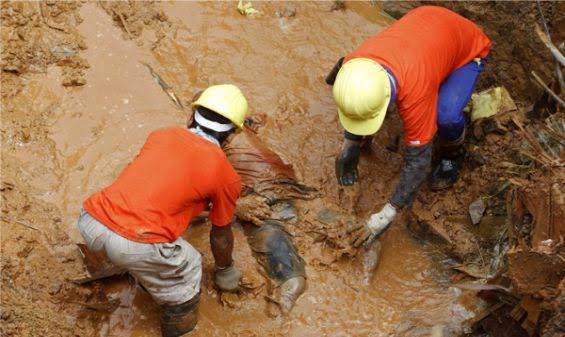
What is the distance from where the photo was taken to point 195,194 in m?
2.75

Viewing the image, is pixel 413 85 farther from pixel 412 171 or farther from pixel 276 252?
pixel 276 252

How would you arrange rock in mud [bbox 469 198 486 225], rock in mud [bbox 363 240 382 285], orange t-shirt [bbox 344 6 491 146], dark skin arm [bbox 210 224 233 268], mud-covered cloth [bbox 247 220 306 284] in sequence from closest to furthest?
dark skin arm [bbox 210 224 233 268] → orange t-shirt [bbox 344 6 491 146] → mud-covered cloth [bbox 247 220 306 284] → rock in mud [bbox 363 240 382 285] → rock in mud [bbox 469 198 486 225]

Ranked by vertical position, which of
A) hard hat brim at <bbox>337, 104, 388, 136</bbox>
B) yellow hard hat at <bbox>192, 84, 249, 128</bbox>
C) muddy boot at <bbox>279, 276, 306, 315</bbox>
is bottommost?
muddy boot at <bbox>279, 276, 306, 315</bbox>

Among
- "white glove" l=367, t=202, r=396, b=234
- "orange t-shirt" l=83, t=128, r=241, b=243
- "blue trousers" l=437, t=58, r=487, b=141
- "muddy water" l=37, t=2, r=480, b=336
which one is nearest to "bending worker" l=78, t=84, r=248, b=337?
"orange t-shirt" l=83, t=128, r=241, b=243

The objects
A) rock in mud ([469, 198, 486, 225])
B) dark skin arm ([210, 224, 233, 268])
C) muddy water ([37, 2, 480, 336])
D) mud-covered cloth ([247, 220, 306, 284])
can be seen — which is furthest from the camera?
rock in mud ([469, 198, 486, 225])

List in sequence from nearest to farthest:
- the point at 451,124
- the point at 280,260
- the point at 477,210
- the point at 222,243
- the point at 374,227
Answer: the point at 222,243 → the point at 280,260 → the point at 374,227 → the point at 451,124 → the point at 477,210

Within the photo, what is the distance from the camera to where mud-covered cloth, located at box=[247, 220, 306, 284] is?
3438 mm

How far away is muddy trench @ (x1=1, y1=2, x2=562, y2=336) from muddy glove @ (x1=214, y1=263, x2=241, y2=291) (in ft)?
0.29

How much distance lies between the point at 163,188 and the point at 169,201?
3.0 inches

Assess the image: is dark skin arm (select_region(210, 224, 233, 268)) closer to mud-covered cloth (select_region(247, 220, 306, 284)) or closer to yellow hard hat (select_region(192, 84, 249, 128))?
mud-covered cloth (select_region(247, 220, 306, 284))

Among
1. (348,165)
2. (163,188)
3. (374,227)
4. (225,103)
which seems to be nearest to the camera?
(163,188)

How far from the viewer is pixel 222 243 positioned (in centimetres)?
304

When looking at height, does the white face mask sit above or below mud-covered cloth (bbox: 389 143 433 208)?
above

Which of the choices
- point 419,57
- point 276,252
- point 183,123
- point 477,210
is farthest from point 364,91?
point 183,123
